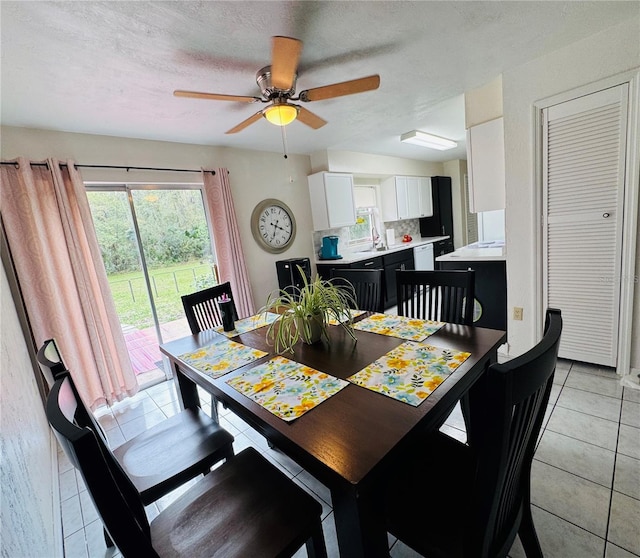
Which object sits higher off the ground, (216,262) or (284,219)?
(284,219)

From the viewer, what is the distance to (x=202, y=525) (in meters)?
0.96

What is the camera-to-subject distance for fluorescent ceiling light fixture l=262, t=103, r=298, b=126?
71.6 inches

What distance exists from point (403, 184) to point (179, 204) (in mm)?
3896

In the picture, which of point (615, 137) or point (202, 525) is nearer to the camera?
point (202, 525)

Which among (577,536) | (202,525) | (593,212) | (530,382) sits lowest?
(577,536)

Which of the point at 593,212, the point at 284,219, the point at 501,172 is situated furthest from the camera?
the point at 284,219

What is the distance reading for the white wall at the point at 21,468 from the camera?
92cm

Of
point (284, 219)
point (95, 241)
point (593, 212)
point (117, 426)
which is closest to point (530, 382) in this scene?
point (593, 212)

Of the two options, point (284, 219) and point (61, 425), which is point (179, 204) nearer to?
point (284, 219)

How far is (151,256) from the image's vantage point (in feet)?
9.98

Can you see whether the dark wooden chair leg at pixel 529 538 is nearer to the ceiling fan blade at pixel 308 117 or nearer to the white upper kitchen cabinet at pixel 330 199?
A: the ceiling fan blade at pixel 308 117

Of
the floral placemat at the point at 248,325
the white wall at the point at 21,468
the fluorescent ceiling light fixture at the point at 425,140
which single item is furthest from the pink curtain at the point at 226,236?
the fluorescent ceiling light fixture at the point at 425,140

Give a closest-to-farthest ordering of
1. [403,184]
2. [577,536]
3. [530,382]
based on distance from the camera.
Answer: [530,382], [577,536], [403,184]

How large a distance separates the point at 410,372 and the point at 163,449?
1137 millimetres
